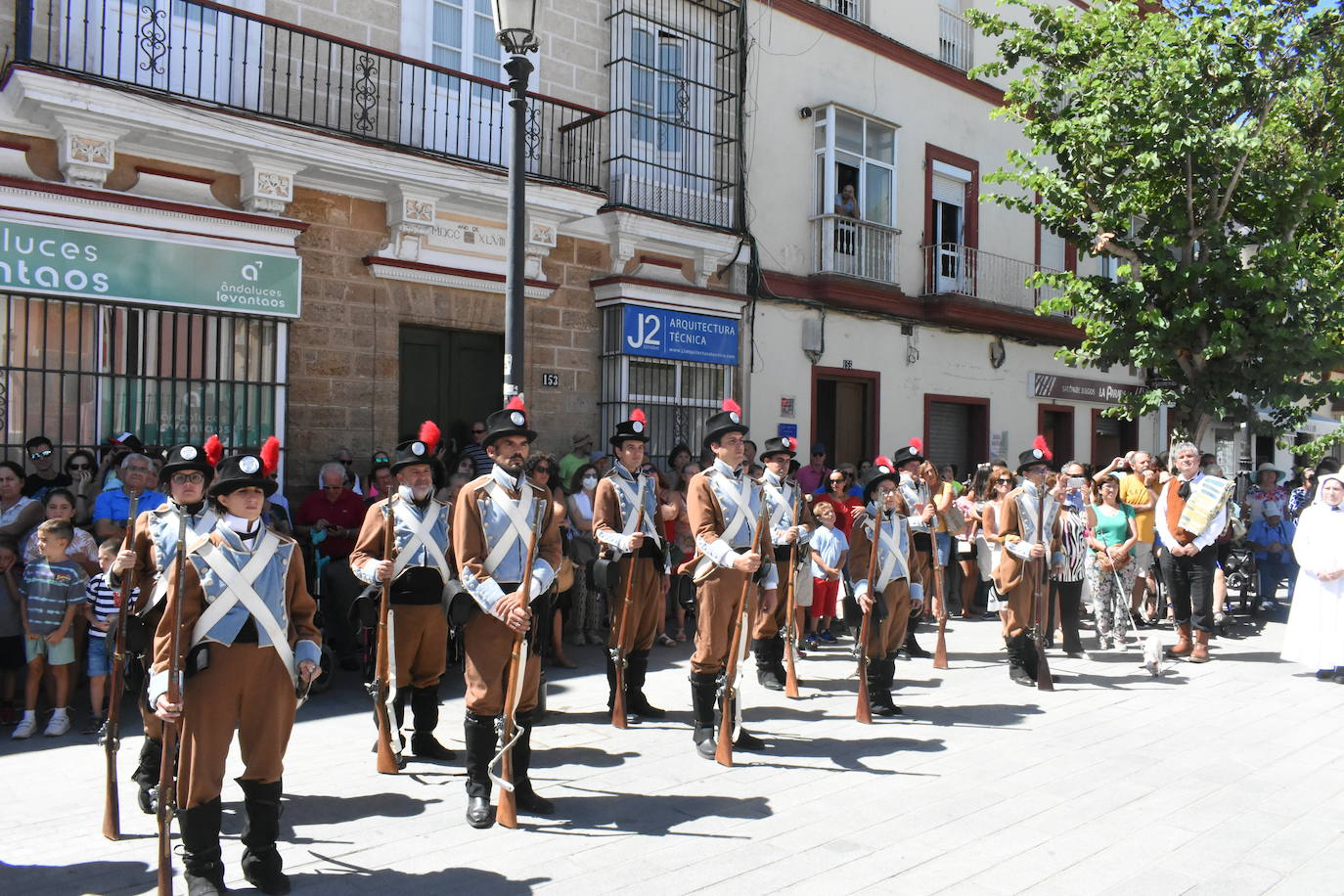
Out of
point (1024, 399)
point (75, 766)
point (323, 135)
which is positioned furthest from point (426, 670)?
point (1024, 399)

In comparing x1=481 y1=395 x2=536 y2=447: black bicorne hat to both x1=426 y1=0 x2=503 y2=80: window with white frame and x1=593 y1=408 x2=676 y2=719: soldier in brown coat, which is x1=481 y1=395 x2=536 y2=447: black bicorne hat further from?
x1=426 y1=0 x2=503 y2=80: window with white frame

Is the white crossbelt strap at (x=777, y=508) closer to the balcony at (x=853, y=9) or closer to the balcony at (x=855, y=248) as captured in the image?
the balcony at (x=855, y=248)

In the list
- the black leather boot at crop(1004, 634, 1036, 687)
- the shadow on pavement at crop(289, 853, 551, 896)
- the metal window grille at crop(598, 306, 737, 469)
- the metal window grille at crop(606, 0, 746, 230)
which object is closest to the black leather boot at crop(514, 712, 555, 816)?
the shadow on pavement at crop(289, 853, 551, 896)

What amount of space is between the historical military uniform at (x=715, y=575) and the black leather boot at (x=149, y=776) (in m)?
2.85

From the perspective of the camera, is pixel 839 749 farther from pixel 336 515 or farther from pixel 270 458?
pixel 336 515

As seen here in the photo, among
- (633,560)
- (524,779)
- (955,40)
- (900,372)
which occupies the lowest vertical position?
(524,779)

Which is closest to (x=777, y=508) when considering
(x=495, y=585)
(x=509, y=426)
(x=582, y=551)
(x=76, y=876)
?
(x=582, y=551)

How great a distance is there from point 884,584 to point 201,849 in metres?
4.64

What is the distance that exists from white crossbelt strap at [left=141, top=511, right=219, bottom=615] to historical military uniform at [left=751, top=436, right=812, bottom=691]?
3.88 metres

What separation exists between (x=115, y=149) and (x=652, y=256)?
6.18 m

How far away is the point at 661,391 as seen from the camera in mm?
13242

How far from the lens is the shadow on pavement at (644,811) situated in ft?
16.5

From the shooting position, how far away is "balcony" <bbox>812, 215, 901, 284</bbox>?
49.5 ft

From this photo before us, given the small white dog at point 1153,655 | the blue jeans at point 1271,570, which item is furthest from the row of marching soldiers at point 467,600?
the blue jeans at point 1271,570
